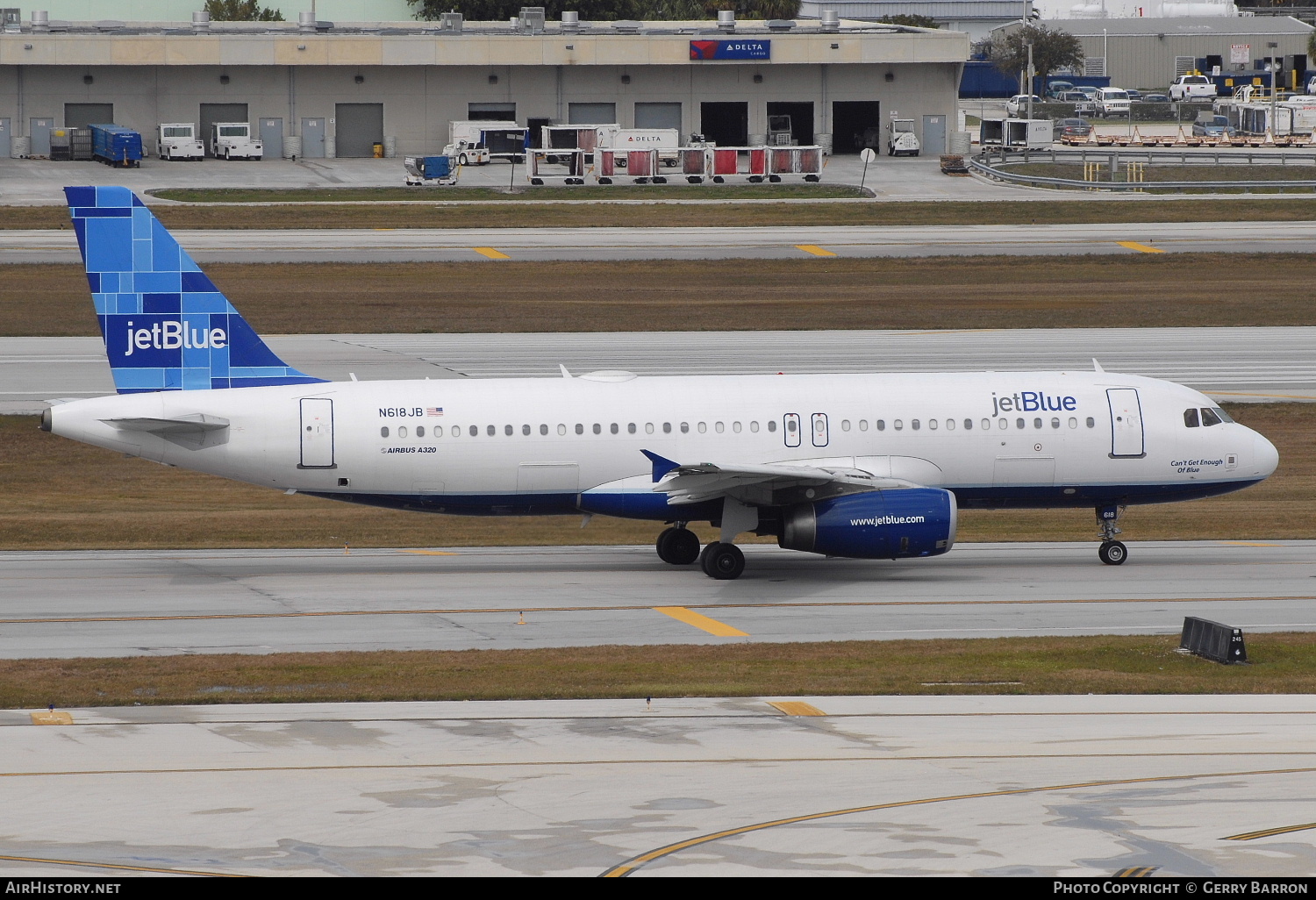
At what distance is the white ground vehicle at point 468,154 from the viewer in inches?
4483

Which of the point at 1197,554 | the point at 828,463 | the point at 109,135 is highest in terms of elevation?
the point at 109,135

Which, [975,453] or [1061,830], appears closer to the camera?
[1061,830]

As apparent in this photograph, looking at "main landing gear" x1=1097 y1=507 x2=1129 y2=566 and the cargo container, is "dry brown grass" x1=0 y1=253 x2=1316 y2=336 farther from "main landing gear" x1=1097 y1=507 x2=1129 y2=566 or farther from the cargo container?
the cargo container

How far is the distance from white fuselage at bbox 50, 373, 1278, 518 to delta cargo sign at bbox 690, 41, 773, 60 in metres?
88.7

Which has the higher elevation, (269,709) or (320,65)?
(320,65)

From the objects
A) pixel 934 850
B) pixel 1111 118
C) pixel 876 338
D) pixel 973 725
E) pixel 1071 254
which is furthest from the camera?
pixel 1111 118

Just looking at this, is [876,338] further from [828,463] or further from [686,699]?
[686,699]

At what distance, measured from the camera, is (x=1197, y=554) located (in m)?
36.2

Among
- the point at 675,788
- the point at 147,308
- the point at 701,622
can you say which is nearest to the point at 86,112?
the point at 147,308

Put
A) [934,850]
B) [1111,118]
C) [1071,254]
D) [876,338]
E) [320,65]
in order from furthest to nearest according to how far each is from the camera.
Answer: [1111,118] → [320,65] → [1071,254] → [876,338] → [934,850]

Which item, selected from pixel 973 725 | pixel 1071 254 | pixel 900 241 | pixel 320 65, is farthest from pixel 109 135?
pixel 973 725

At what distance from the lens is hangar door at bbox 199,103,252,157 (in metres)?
119

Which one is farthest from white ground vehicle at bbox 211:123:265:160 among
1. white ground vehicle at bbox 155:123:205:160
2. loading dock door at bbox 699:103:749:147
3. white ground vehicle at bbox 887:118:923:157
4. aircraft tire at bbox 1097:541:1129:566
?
aircraft tire at bbox 1097:541:1129:566

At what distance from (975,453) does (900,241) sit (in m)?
53.5
